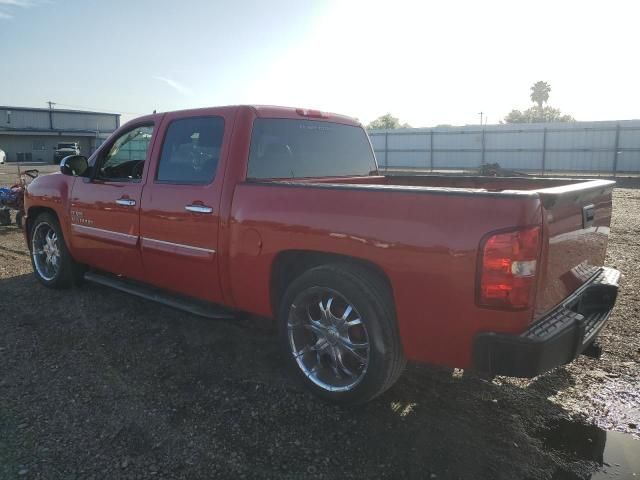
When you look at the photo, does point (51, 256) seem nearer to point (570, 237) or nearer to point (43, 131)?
point (570, 237)

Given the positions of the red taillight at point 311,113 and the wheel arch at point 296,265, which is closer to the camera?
the wheel arch at point 296,265

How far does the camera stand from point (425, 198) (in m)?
2.66

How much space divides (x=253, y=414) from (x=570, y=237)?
2.14 meters

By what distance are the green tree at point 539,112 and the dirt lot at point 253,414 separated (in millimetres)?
63427

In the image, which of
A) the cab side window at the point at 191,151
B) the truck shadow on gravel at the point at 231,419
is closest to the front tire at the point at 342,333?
the truck shadow on gravel at the point at 231,419

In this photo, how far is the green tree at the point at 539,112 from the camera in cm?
6555

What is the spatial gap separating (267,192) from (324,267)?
664 millimetres

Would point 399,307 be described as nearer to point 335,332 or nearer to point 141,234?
point 335,332

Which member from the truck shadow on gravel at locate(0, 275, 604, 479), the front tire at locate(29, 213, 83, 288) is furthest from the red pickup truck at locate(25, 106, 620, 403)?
the front tire at locate(29, 213, 83, 288)

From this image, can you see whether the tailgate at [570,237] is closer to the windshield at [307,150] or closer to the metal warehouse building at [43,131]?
the windshield at [307,150]

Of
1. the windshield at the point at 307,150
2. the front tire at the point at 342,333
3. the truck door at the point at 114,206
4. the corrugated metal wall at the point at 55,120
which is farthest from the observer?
the corrugated metal wall at the point at 55,120

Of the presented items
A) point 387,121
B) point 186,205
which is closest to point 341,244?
point 186,205

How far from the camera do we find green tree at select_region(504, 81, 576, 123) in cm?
6555

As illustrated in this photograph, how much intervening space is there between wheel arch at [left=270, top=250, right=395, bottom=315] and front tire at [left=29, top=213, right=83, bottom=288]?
3.04 metres
